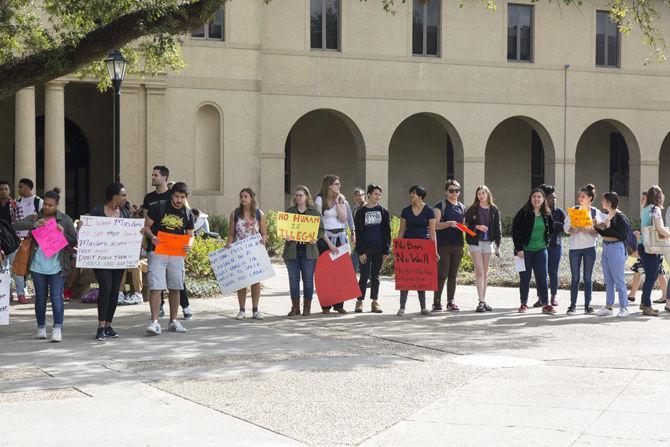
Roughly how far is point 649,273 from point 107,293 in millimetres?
7307

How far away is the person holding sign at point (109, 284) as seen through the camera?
11.2 meters

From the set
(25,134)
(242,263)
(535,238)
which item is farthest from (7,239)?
(25,134)

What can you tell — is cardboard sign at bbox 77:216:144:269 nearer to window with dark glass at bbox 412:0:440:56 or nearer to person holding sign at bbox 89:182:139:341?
person holding sign at bbox 89:182:139:341

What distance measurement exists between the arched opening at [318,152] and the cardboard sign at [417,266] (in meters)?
15.4

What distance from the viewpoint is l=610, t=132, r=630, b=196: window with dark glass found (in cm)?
3331

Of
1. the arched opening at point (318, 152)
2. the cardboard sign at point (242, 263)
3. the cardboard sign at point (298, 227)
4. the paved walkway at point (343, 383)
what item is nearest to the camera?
the paved walkway at point (343, 383)

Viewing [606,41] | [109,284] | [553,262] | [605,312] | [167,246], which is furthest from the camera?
[606,41]

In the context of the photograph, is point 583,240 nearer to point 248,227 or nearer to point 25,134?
point 248,227

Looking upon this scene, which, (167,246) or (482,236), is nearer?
(167,246)

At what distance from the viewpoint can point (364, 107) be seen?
27.3m

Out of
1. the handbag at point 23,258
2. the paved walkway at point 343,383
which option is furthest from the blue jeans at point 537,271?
the handbag at point 23,258

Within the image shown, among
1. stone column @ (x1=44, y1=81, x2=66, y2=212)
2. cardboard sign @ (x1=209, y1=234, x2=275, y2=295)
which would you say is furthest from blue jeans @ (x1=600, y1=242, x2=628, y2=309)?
stone column @ (x1=44, y1=81, x2=66, y2=212)

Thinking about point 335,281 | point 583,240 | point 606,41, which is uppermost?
point 606,41

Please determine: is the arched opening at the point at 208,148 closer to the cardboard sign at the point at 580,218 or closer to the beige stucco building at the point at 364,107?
the beige stucco building at the point at 364,107
